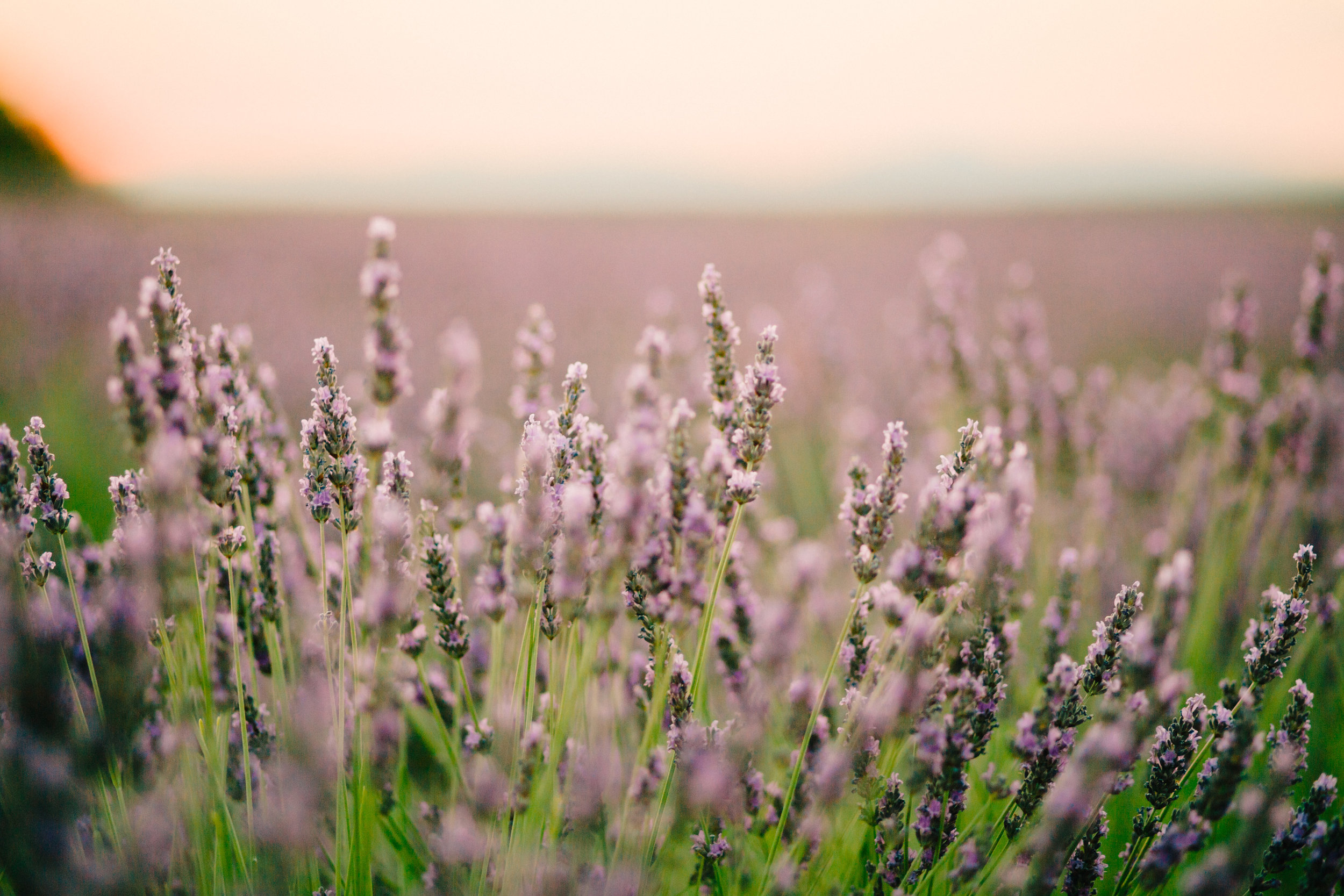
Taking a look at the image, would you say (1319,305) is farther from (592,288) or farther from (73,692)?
(592,288)

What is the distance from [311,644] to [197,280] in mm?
6487

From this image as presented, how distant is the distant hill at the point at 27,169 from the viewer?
1053 centimetres

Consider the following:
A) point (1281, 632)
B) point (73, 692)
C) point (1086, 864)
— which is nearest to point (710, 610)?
point (1086, 864)

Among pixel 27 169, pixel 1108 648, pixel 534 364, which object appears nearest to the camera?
pixel 1108 648

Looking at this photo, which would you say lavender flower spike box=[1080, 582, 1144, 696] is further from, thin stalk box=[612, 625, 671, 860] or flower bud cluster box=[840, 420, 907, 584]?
thin stalk box=[612, 625, 671, 860]

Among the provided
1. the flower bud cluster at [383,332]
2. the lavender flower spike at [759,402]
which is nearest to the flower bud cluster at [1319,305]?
the lavender flower spike at [759,402]

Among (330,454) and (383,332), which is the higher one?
(383,332)

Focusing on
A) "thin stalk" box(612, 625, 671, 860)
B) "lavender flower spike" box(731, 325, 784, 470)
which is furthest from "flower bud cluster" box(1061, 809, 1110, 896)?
"lavender flower spike" box(731, 325, 784, 470)

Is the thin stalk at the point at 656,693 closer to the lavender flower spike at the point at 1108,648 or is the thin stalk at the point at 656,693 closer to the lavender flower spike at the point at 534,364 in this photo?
the lavender flower spike at the point at 534,364

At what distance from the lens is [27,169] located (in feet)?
38.0

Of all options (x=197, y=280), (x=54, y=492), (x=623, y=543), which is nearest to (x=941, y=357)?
(x=623, y=543)

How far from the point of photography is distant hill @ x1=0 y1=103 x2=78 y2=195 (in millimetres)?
10531

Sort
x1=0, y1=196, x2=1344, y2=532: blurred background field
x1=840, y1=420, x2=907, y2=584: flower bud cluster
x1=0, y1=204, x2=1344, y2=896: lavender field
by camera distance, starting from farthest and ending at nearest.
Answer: x1=0, y1=196, x2=1344, y2=532: blurred background field
x1=840, y1=420, x2=907, y2=584: flower bud cluster
x1=0, y1=204, x2=1344, y2=896: lavender field

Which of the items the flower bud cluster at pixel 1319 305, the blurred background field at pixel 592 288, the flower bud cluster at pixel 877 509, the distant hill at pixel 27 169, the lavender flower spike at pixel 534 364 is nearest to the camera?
the flower bud cluster at pixel 877 509
